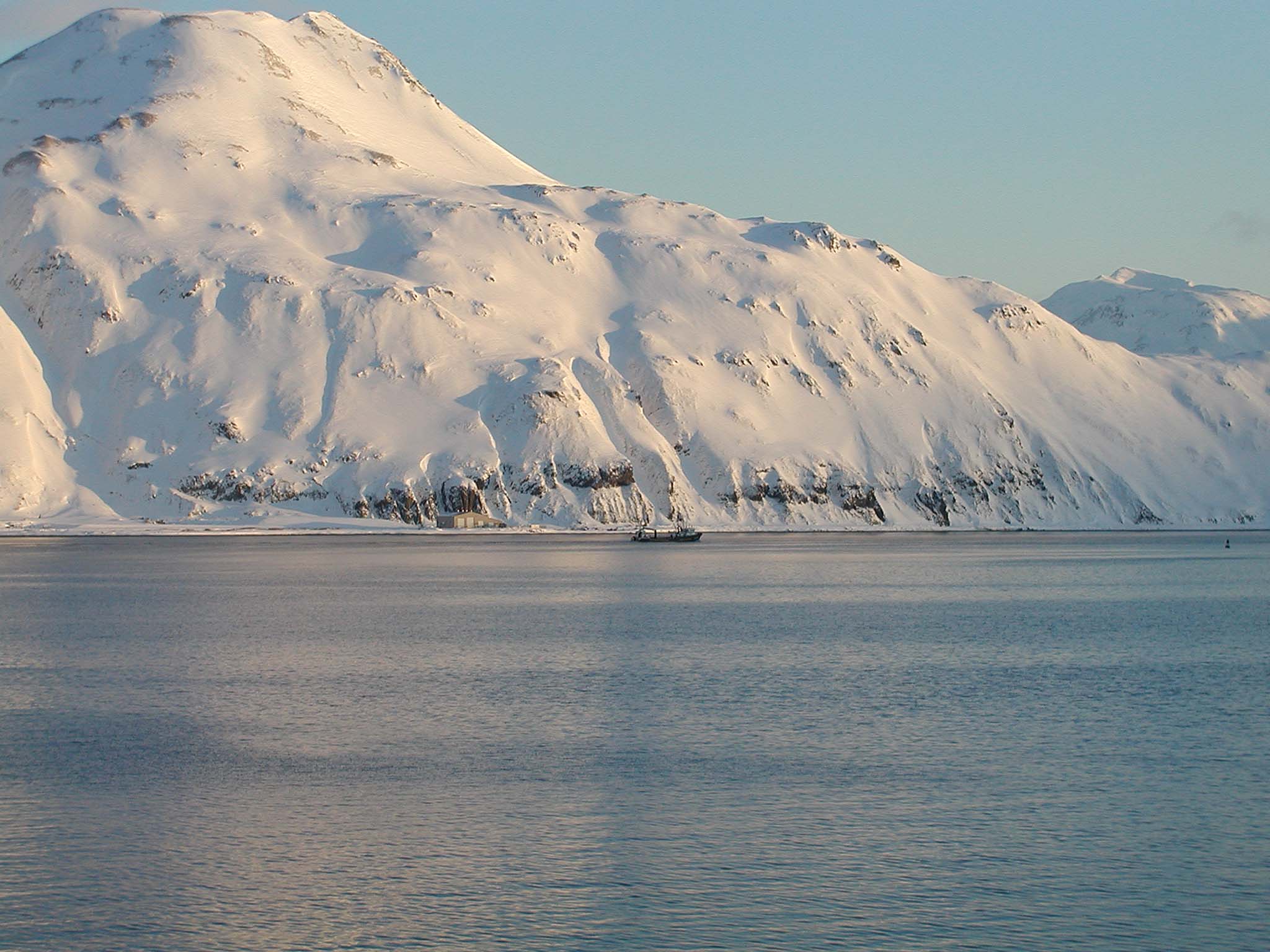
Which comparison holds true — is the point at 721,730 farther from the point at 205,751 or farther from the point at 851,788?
the point at 205,751

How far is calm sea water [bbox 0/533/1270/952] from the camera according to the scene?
24141mm

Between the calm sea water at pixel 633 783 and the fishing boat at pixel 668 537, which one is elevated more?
the fishing boat at pixel 668 537

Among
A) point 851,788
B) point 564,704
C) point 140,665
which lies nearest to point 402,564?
point 140,665

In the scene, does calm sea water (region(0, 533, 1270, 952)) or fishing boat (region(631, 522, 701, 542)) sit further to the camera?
fishing boat (region(631, 522, 701, 542))

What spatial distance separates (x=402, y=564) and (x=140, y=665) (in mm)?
79187

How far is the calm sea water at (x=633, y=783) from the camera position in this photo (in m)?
24.1

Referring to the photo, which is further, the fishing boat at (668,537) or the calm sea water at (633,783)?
the fishing boat at (668,537)

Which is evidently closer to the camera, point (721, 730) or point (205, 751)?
point (205, 751)

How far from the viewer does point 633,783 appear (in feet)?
111

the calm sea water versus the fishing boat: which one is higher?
the fishing boat

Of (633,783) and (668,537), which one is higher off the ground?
(668,537)

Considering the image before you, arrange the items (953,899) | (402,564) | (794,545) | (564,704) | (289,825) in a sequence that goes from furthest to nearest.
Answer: (794,545) → (402,564) → (564,704) → (289,825) → (953,899)

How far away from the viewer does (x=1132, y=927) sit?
77.3ft

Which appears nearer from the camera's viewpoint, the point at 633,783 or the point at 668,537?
the point at 633,783
